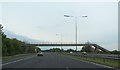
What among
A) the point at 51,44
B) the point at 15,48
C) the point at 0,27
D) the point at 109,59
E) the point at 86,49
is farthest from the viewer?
the point at 51,44

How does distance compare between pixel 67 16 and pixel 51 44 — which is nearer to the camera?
pixel 67 16

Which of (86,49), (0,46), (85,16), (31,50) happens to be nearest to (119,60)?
(85,16)

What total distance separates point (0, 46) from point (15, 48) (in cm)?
3809

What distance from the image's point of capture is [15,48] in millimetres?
122500

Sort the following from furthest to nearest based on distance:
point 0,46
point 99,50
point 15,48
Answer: point 99,50, point 15,48, point 0,46

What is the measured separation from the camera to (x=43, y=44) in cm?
16175

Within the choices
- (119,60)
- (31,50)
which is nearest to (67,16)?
(119,60)

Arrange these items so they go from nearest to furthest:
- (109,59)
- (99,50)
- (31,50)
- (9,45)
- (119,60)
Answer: (119,60) → (109,59) → (9,45) → (99,50) → (31,50)

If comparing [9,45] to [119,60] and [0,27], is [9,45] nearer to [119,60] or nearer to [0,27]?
[0,27]

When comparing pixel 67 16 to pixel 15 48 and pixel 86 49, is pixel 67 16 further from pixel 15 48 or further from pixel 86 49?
pixel 86 49

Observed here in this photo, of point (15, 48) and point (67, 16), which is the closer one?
point (67, 16)

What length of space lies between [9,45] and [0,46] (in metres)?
24.4

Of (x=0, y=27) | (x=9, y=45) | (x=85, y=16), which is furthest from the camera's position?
(x=9, y=45)

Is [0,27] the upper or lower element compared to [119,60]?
upper
